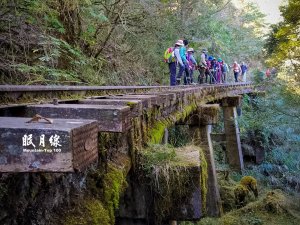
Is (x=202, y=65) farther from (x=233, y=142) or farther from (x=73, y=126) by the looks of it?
(x=73, y=126)

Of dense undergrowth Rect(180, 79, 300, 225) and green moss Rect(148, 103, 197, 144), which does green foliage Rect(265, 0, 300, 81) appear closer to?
A: dense undergrowth Rect(180, 79, 300, 225)

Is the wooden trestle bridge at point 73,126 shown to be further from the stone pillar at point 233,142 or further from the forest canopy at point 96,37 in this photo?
the stone pillar at point 233,142

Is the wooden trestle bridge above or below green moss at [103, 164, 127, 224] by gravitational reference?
above

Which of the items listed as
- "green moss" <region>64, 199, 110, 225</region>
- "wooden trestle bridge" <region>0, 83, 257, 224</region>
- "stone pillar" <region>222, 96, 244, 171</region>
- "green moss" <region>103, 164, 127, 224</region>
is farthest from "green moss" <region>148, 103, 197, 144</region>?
"stone pillar" <region>222, 96, 244, 171</region>

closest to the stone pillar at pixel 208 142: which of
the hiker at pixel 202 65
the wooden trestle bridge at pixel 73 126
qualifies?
the wooden trestle bridge at pixel 73 126

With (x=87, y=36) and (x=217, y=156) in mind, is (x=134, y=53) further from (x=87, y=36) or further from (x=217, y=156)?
(x=217, y=156)

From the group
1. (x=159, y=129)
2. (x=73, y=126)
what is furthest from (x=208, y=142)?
(x=73, y=126)

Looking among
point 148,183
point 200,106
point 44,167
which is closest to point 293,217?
point 200,106

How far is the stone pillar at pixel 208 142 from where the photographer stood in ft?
25.6

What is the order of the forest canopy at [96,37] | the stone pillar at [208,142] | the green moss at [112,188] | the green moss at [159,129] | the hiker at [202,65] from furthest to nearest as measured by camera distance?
1. the hiker at [202,65]
2. the stone pillar at [208,142]
3. the forest canopy at [96,37]
4. the green moss at [159,129]
5. the green moss at [112,188]

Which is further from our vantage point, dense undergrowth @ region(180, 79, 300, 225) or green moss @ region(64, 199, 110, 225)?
dense undergrowth @ region(180, 79, 300, 225)

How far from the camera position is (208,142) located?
8156 mm

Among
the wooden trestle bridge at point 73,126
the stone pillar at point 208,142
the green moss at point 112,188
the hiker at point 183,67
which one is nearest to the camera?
the wooden trestle bridge at point 73,126

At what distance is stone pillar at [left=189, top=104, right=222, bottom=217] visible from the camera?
779cm
